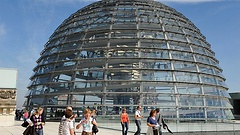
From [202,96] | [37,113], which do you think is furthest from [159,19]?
[37,113]

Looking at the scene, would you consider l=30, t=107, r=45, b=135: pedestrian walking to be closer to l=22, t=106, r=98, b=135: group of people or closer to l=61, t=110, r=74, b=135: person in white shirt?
l=22, t=106, r=98, b=135: group of people

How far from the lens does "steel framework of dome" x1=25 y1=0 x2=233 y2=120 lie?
22562 mm

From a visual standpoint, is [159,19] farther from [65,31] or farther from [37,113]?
[37,113]

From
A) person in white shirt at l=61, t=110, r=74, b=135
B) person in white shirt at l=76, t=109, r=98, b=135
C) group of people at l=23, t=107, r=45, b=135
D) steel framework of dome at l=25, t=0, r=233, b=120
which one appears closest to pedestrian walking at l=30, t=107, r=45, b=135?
group of people at l=23, t=107, r=45, b=135

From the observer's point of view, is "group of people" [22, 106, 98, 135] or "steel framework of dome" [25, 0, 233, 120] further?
"steel framework of dome" [25, 0, 233, 120]

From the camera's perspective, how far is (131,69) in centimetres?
2277

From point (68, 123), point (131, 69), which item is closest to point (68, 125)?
point (68, 123)

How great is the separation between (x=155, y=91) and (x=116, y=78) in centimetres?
345

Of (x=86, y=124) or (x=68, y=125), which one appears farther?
(x=86, y=124)

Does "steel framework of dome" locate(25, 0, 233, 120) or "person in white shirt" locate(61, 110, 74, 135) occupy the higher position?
"steel framework of dome" locate(25, 0, 233, 120)

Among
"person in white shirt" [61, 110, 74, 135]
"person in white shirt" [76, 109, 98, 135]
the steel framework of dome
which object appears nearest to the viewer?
"person in white shirt" [61, 110, 74, 135]

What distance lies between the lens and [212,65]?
2653cm

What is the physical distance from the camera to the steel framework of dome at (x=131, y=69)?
74.0 ft

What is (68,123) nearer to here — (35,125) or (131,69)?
(35,125)
